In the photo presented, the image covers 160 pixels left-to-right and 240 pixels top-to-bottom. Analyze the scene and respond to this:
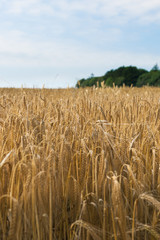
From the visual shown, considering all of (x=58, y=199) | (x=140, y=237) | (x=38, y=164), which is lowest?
(x=140, y=237)

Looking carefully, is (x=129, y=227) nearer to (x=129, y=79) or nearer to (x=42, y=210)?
(x=42, y=210)

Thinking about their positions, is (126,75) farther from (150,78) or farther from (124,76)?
(150,78)

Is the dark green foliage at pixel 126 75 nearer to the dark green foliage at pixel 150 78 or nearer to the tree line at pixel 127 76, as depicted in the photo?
the tree line at pixel 127 76

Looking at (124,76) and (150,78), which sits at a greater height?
(124,76)

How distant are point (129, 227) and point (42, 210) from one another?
29 centimetres

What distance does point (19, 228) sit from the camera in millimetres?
719

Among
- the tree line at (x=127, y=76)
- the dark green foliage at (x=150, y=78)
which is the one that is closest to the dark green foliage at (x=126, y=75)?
the tree line at (x=127, y=76)

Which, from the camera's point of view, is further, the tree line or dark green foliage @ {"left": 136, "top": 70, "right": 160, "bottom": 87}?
the tree line

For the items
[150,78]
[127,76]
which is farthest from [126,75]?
[150,78]

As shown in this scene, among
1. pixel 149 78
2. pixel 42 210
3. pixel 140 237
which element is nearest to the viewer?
pixel 42 210

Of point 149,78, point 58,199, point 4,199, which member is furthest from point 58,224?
point 149,78

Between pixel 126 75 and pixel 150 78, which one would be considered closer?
pixel 150 78

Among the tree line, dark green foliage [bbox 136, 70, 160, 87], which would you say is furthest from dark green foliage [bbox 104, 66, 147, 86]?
dark green foliage [bbox 136, 70, 160, 87]

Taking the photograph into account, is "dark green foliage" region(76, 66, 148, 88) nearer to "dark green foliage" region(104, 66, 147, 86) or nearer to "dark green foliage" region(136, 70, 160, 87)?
"dark green foliage" region(104, 66, 147, 86)
